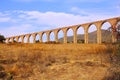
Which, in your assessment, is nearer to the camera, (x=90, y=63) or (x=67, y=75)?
(x=67, y=75)

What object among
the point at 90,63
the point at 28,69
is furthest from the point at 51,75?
the point at 90,63

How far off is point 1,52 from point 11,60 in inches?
78.0

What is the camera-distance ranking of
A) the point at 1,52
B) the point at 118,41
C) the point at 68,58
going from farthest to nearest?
the point at 1,52
the point at 68,58
the point at 118,41

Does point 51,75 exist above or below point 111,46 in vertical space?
below

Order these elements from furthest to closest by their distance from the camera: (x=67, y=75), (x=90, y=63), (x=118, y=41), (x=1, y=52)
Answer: (x=1, y=52)
(x=90, y=63)
(x=67, y=75)
(x=118, y=41)

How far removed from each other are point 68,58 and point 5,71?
264 cm

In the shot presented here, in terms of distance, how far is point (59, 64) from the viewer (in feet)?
34.2

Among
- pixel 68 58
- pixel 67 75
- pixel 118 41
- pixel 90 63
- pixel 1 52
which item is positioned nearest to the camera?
pixel 118 41

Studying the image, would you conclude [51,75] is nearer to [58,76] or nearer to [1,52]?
[58,76]

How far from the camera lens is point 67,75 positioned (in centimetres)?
937

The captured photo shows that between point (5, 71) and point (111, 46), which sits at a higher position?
point (111, 46)

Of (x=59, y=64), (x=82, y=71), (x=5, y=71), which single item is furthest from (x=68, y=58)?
(x=5, y=71)

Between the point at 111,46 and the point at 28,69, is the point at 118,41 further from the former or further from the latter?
the point at 28,69

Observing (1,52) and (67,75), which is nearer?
(67,75)
